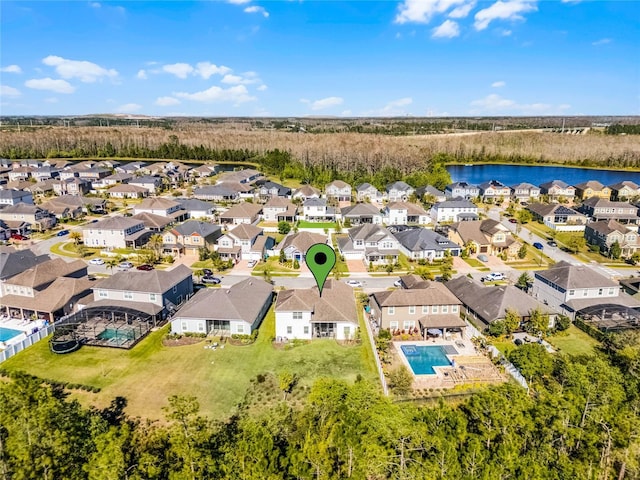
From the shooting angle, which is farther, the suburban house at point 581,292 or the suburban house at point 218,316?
the suburban house at point 581,292

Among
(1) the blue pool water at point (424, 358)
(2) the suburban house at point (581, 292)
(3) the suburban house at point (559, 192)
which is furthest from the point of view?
(3) the suburban house at point (559, 192)

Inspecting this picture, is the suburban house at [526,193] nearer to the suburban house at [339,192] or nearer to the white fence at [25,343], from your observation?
the suburban house at [339,192]

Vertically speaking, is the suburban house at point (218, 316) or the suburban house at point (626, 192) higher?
the suburban house at point (626, 192)

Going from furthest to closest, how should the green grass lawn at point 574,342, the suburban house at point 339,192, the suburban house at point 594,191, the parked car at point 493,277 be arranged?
1. the suburban house at point 339,192
2. the suburban house at point 594,191
3. the parked car at point 493,277
4. the green grass lawn at point 574,342

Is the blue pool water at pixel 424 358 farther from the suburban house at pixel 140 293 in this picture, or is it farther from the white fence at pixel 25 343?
the white fence at pixel 25 343

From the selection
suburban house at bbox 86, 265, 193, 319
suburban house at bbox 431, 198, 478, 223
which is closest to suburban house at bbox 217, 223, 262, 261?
suburban house at bbox 86, 265, 193, 319

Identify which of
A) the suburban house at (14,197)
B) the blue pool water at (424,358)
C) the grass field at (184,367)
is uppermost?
the suburban house at (14,197)

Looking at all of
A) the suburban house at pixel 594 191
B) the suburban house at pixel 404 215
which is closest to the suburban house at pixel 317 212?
the suburban house at pixel 404 215

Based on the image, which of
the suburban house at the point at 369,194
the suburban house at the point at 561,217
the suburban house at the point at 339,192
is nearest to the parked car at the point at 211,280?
the suburban house at the point at 339,192
